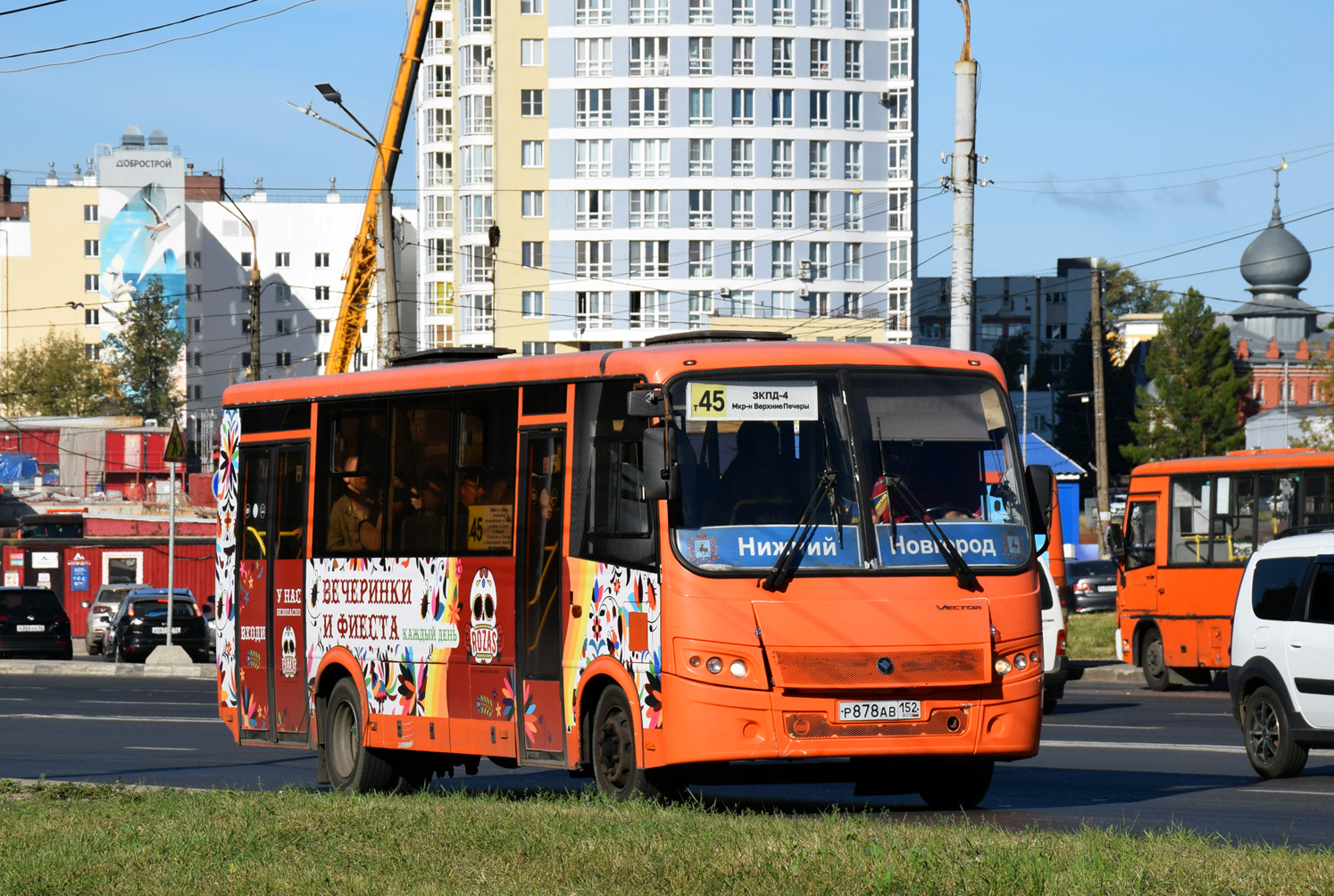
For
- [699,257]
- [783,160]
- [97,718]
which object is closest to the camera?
[97,718]

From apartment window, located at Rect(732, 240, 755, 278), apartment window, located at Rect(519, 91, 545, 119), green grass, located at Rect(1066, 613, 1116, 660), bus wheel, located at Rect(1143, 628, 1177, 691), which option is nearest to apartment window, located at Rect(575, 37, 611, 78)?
apartment window, located at Rect(519, 91, 545, 119)

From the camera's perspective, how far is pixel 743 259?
104 metres

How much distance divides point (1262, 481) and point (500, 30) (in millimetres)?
83998

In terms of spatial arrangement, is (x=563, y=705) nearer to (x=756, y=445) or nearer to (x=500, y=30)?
(x=756, y=445)

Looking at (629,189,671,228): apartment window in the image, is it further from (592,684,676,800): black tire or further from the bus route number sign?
(592,684,676,800): black tire

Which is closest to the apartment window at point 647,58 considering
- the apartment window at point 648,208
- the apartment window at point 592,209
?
the apartment window at point 648,208

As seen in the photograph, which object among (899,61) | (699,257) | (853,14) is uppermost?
(853,14)

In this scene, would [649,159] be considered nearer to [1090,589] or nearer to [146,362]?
[146,362]

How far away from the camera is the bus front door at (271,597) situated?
598 inches

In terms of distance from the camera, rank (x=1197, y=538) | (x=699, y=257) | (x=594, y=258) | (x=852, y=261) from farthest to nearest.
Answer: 1. (x=594, y=258)
2. (x=852, y=261)
3. (x=699, y=257)
4. (x=1197, y=538)

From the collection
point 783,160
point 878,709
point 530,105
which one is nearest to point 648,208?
point 783,160

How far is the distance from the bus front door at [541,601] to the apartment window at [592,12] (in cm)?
9328

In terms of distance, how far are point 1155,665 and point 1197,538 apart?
2222mm

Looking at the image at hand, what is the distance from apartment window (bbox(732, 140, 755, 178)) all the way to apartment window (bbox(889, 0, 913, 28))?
981 centimetres
